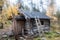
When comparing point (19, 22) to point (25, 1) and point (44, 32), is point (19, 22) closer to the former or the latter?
point (44, 32)

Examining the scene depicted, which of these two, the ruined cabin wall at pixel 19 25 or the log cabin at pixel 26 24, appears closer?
the log cabin at pixel 26 24

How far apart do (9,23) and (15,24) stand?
10.7 meters

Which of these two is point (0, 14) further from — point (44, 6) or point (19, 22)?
point (44, 6)

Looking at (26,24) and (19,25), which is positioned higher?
(26,24)

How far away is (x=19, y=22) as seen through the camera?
2809cm

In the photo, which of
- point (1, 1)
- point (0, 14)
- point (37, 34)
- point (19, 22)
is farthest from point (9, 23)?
point (1, 1)

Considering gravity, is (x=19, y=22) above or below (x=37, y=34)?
above

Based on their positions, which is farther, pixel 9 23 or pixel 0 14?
pixel 9 23

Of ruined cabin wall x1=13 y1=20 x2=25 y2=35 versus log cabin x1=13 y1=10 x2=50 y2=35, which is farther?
ruined cabin wall x1=13 y1=20 x2=25 y2=35

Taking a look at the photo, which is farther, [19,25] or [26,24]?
[19,25]

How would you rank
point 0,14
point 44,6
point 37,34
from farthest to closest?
point 44,6
point 37,34
point 0,14

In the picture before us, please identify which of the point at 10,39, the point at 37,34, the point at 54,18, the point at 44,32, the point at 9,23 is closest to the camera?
the point at 10,39

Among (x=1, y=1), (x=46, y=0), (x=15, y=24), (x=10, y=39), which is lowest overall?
(x=10, y=39)

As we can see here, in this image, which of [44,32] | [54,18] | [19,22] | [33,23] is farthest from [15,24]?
[54,18]
